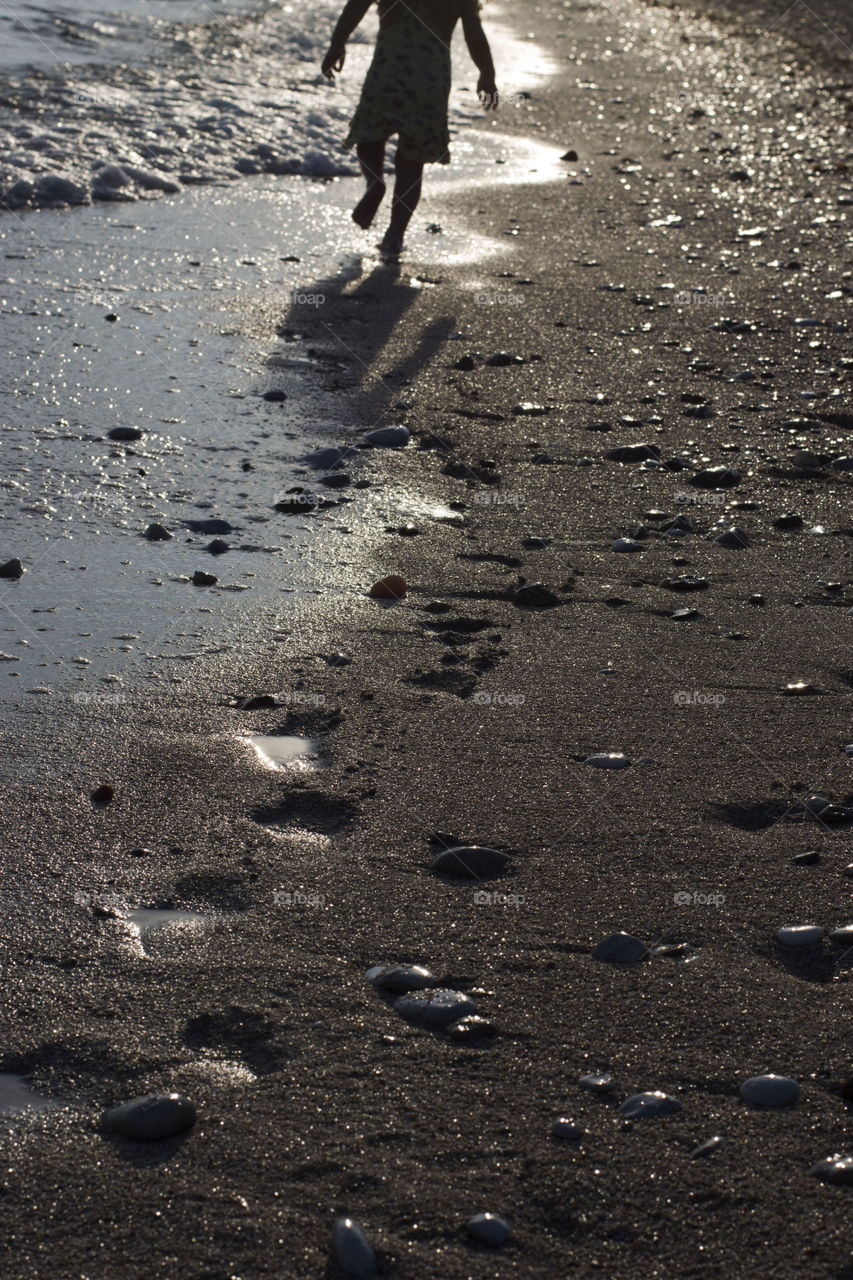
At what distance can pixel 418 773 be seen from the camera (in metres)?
2.80

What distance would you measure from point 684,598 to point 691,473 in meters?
1.00

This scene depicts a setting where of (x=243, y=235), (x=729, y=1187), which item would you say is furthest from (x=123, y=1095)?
(x=243, y=235)

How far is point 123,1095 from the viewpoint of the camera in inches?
75.4

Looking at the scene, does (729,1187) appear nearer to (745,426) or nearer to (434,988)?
(434,988)

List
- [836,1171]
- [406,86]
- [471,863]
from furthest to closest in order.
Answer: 1. [406,86]
2. [471,863]
3. [836,1171]

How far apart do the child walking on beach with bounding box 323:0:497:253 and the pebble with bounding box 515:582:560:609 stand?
12.4 ft

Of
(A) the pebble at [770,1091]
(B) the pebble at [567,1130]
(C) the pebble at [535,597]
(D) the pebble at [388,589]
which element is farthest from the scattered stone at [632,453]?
(B) the pebble at [567,1130]

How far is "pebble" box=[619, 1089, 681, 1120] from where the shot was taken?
6.27 feet

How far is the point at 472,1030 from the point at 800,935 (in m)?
0.64

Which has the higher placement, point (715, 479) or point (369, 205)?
point (369, 205)

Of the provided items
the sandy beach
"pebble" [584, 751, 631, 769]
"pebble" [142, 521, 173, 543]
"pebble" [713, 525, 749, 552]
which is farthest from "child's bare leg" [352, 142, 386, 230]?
"pebble" [584, 751, 631, 769]

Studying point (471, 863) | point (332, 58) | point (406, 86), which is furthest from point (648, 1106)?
point (332, 58)

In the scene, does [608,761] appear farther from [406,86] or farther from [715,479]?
[406,86]

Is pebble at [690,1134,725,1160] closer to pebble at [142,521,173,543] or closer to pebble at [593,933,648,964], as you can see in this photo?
pebble at [593,933,648,964]
